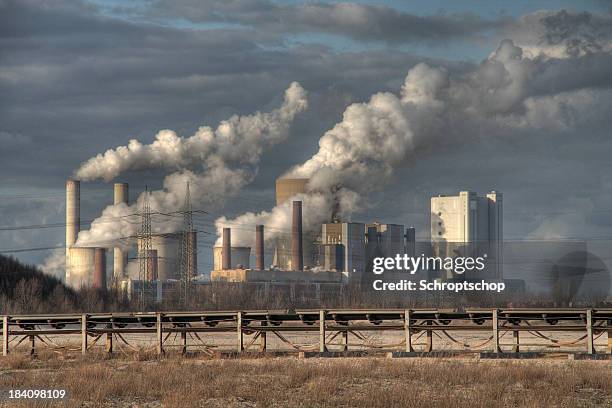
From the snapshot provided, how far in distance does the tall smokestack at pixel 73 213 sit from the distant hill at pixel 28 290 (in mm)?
28604

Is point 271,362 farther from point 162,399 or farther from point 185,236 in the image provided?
point 185,236

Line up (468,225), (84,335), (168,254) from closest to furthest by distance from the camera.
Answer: (84,335)
(168,254)
(468,225)

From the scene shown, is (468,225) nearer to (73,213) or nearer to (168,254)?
(168,254)

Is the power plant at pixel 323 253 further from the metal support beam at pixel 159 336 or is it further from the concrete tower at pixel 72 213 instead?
the metal support beam at pixel 159 336

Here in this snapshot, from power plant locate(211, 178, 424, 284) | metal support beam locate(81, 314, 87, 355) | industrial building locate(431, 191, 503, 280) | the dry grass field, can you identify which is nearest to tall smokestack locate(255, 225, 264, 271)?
power plant locate(211, 178, 424, 284)

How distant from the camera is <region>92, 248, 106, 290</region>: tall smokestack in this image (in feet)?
326

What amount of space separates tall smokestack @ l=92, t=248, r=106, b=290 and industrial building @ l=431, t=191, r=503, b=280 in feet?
130

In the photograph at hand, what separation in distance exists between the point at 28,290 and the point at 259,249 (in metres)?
42.9

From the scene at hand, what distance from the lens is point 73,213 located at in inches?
4237

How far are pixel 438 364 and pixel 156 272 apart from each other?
261ft

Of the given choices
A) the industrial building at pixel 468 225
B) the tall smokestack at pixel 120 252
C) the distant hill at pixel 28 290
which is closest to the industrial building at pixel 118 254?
the tall smokestack at pixel 120 252

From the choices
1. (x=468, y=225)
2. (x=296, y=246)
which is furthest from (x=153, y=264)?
(x=468, y=225)

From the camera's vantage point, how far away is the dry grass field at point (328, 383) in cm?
2098

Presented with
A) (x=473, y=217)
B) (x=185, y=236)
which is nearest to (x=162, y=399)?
(x=185, y=236)
